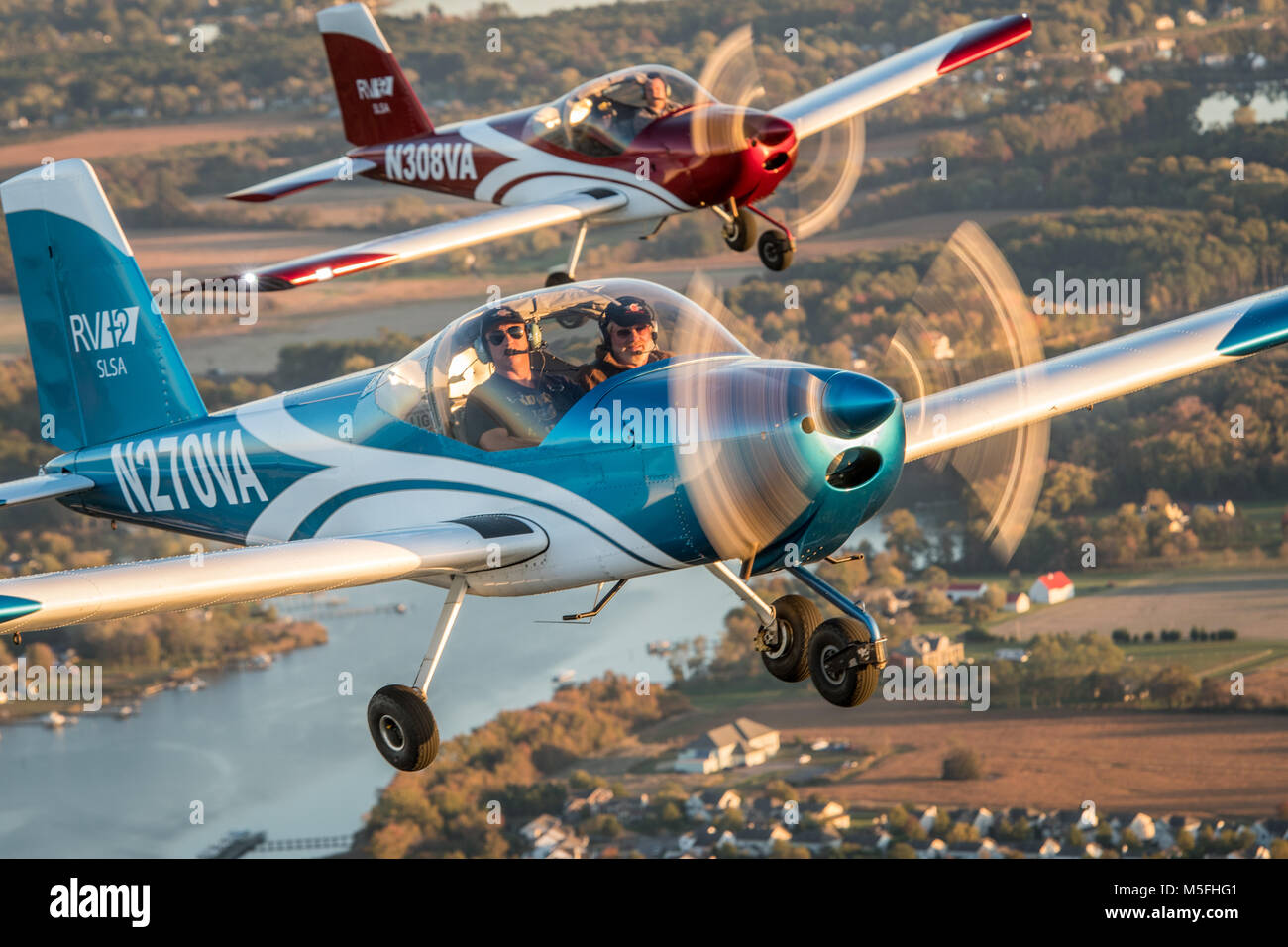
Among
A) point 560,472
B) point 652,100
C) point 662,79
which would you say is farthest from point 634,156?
point 560,472

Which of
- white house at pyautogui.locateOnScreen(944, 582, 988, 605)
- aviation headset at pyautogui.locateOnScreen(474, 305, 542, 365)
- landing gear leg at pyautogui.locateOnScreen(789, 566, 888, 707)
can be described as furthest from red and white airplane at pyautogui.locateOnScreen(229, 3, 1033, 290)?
white house at pyautogui.locateOnScreen(944, 582, 988, 605)

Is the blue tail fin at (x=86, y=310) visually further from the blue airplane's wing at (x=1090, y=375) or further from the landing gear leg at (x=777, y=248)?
the landing gear leg at (x=777, y=248)

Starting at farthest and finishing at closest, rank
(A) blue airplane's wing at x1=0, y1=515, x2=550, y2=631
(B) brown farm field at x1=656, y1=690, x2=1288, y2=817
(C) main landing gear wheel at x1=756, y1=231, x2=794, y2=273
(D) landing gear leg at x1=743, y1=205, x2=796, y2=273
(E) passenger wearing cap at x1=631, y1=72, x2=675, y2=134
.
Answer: (B) brown farm field at x1=656, y1=690, x2=1288, y2=817 → (C) main landing gear wheel at x1=756, y1=231, x2=794, y2=273 → (D) landing gear leg at x1=743, y1=205, x2=796, y2=273 → (E) passenger wearing cap at x1=631, y1=72, x2=675, y2=134 → (A) blue airplane's wing at x1=0, y1=515, x2=550, y2=631

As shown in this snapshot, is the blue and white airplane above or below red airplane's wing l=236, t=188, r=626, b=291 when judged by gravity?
below

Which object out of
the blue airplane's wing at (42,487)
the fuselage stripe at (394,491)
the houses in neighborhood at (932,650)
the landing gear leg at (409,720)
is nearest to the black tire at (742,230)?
the blue airplane's wing at (42,487)

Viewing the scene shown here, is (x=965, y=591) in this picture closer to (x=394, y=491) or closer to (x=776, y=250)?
(x=776, y=250)

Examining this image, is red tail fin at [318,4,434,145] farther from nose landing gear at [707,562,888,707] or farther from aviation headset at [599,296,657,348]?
nose landing gear at [707,562,888,707]
